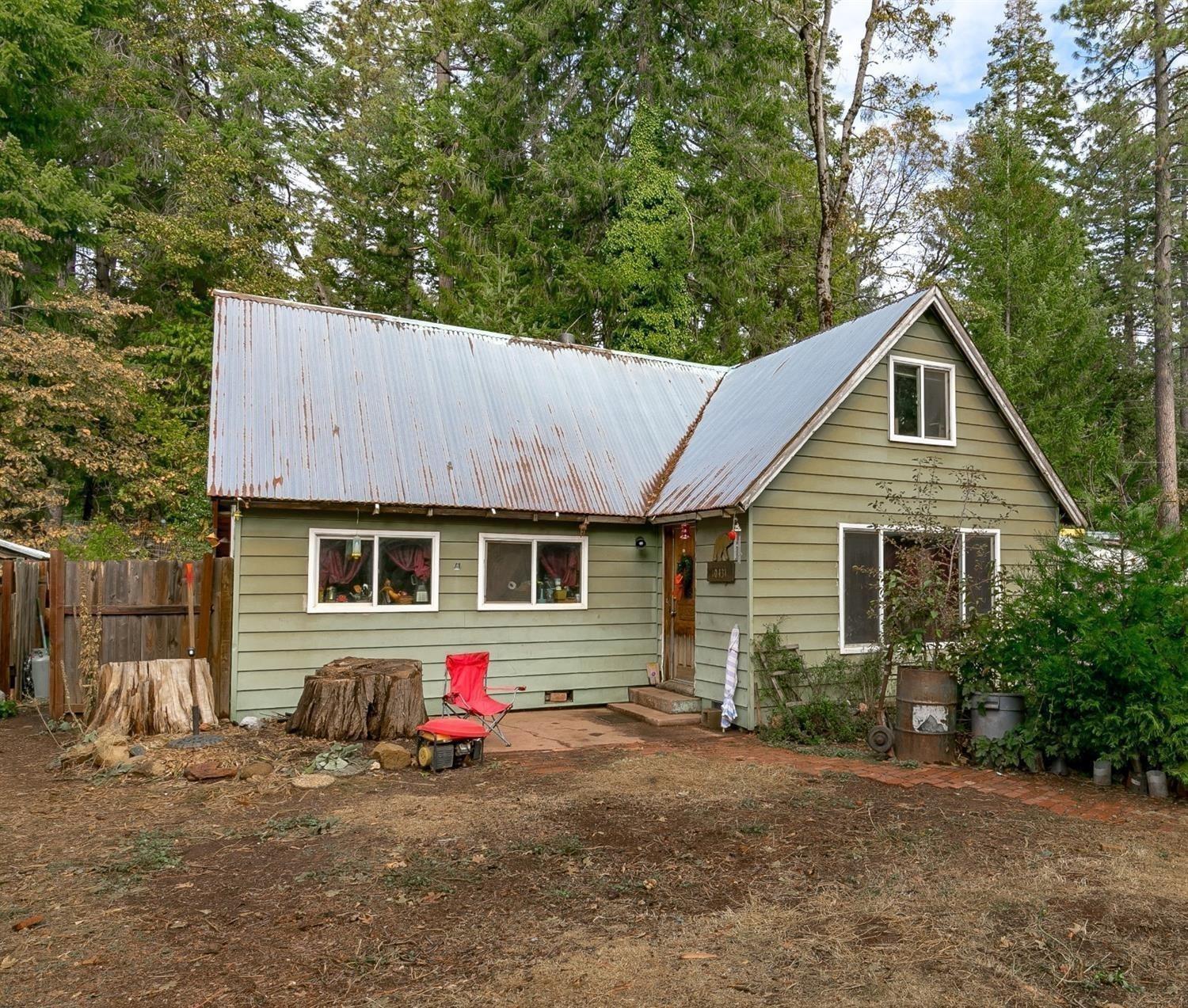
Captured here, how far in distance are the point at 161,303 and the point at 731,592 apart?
17.6m

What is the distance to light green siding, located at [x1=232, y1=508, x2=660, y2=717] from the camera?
923 cm

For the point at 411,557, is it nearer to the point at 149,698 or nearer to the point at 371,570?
the point at 371,570

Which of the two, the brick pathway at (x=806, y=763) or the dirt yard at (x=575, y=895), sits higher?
the dirt yard at (x=575, y=895)

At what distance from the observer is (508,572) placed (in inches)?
421

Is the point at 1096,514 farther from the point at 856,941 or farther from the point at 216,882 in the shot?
the point at 216,882

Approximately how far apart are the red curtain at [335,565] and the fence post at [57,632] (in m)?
2.70

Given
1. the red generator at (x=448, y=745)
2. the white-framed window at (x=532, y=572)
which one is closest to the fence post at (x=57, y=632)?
Result: the red generator at (x=448, y=745)

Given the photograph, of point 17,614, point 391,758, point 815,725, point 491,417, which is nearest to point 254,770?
point 391,758

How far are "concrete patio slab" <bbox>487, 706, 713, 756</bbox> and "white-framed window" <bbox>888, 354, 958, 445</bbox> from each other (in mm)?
4977

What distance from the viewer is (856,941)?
405 cm

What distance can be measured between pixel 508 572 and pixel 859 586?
457 cm

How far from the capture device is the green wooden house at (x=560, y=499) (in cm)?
954

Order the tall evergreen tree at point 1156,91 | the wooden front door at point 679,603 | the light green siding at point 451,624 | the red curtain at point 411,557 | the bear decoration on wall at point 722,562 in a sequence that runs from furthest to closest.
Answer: the tall evergreen tree at point 1156,91, the wooden front door at point 679,603, the red curtain at point 411,557, the bear decoration on wall at point 722,562, the light green siding at point 451,624

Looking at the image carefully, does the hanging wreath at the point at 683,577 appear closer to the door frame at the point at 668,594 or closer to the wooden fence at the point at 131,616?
the door frame at the point at 668,594
